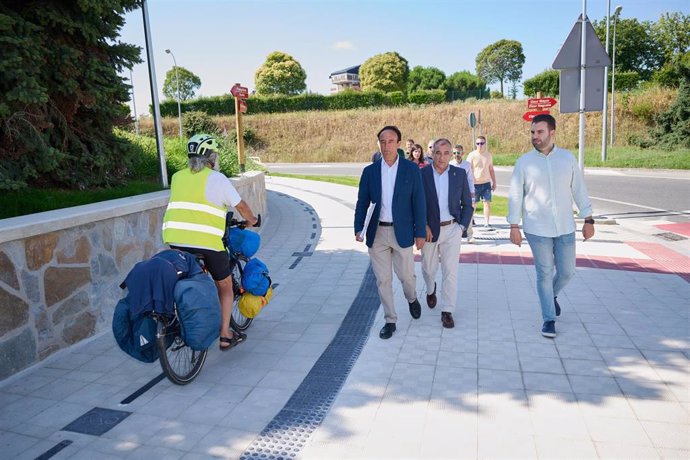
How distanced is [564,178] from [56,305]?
4668 mm

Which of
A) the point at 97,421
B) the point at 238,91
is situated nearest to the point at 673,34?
the point at 238,91

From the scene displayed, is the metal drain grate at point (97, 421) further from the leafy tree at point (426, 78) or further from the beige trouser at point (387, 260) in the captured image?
the leafy tree at point (426, 78)

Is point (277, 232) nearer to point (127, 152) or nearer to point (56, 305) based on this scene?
point (127, 152)

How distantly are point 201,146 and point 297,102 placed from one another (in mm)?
46398

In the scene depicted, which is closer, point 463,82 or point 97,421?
point 97,421

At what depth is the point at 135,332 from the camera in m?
3.91

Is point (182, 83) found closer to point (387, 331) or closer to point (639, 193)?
point (639, 193)

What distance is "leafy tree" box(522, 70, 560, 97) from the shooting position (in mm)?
44781

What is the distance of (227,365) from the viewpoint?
15.2 feet

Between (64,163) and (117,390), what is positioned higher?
(64,163)

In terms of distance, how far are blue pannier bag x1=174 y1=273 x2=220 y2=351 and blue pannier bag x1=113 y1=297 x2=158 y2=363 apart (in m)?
0.22

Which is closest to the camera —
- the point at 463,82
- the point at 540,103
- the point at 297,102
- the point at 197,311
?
the point at 197,311

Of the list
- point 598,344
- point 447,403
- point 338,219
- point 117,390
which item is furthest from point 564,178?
point 338,219

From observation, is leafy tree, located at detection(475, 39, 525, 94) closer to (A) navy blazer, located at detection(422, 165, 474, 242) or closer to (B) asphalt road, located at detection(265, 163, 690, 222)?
(B) asphalt road, located at detection(265, 163, 690, 222)
